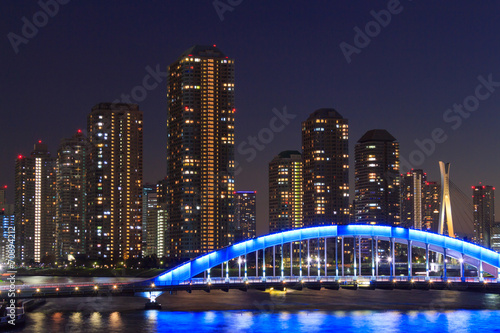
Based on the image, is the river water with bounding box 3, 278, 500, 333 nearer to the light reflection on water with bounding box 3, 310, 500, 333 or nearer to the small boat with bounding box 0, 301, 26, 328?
the light reflection on water with bounding box 3, 310, 500, 333

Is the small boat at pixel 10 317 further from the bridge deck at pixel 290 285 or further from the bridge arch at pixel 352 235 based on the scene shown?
the bridge arch at pixel 352 235

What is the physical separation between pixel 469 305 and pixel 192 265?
141 ft

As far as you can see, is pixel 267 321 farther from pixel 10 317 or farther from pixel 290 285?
pixel 10 317

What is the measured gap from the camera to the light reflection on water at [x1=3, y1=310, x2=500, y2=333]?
257 feet

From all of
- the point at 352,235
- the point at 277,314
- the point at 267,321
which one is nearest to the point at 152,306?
the point at 277,314

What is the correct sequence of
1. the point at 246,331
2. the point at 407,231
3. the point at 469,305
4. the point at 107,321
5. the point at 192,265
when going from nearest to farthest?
the point at 246,331, the point at 107,321, the point at 192,265, the point at 407,231, the point at 469,305

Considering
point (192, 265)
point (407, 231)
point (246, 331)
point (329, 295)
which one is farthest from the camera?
point (329, 295)

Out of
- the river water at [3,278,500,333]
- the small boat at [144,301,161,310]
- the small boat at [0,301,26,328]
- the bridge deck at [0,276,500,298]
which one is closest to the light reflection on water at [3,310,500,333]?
the river water at [3,278,500,333]

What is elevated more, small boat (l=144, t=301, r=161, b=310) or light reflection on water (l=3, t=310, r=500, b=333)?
small boat (l=144, t=301, r=161, b=310)

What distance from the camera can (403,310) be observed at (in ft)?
324

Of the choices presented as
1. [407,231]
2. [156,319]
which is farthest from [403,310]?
[156,319]

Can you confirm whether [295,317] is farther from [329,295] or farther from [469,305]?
[329,295]

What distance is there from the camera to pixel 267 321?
8512 cm

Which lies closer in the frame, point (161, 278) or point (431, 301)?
point (161, 278)
